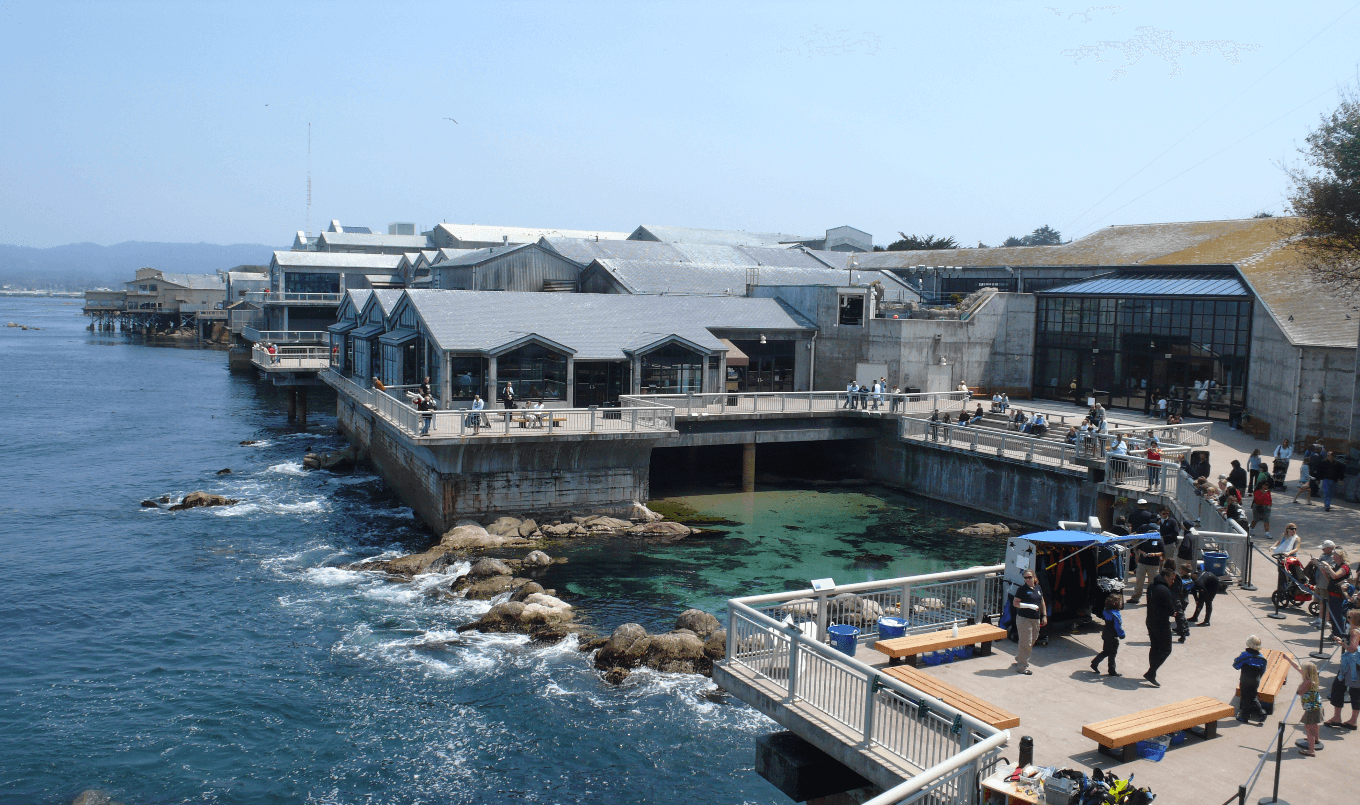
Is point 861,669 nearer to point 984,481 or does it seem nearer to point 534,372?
point 984,481

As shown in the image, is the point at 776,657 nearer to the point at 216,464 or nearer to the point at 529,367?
the point at 529,367

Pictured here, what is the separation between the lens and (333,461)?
46812mm

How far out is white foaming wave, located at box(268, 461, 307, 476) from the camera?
45875 mm

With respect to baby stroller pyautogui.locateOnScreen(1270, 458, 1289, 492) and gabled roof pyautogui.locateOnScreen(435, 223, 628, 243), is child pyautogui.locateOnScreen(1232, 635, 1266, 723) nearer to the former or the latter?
baby stroller pyautogui.locateOnScreen(1270, 458, 1289, 492)

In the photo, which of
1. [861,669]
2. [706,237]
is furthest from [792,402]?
[706,237]

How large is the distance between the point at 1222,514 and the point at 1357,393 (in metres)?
10.4

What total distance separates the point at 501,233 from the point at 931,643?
102387 millimetres

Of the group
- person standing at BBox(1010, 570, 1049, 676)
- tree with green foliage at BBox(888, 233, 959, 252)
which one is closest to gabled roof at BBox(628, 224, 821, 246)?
tree with green foliage at BBox(888, 233, 959, 252)

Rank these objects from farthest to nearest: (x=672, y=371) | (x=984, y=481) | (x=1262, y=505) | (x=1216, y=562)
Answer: (x=672, y=371) < (x=984, y=481) < (x=1262, y=505) < (x=1216, y=562)

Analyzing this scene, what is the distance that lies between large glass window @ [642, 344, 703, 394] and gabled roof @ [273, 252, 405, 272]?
2324 inches

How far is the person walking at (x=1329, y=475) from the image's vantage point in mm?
25375

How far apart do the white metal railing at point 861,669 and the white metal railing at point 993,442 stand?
18.3 meters

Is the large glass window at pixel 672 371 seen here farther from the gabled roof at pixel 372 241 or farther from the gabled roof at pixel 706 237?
the gabled roof at pixel 372 241

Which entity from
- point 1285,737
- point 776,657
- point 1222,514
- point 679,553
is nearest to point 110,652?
point 679,553
